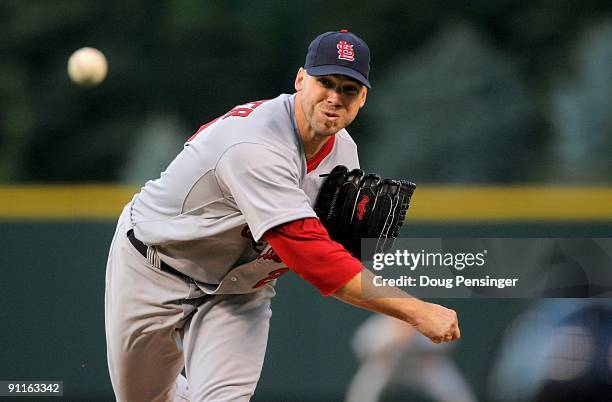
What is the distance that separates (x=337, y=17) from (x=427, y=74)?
1.59 ft

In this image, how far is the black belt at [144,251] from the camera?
324 centimetres

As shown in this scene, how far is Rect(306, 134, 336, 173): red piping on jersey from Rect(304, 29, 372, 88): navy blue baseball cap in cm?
27

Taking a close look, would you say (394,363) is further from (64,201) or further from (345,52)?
(345,52)

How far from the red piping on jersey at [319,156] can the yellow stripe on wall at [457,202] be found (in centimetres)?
180

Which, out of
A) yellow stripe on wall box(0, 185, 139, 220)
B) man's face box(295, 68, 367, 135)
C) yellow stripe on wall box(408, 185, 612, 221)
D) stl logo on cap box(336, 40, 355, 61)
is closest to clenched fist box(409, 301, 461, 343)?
man's face box(295, 68, 367, 135)

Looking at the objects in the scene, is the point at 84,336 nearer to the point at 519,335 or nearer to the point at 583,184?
the point at 519,335

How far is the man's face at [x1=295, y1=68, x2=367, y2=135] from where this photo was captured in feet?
9.36

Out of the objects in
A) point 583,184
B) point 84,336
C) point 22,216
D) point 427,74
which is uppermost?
point 427,74

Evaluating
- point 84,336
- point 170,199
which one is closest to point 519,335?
point 84,336

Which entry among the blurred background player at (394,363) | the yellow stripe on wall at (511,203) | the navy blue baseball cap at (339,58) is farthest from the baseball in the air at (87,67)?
the navy blue baseball cap at (339,58)

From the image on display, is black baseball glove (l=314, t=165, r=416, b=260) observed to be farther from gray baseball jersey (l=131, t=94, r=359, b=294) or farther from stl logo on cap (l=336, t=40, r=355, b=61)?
stl logo on cap (l=336, t=40, r=355, b=61)

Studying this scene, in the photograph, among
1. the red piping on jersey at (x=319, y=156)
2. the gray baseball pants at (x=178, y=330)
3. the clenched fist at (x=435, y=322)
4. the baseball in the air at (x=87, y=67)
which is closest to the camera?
the clenched fist at (x=435, y=322)

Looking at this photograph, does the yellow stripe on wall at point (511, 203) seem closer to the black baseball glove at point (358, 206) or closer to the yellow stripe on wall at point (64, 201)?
the yellow stripe on wall at point (64, 201)

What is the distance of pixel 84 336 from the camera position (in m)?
4.98
